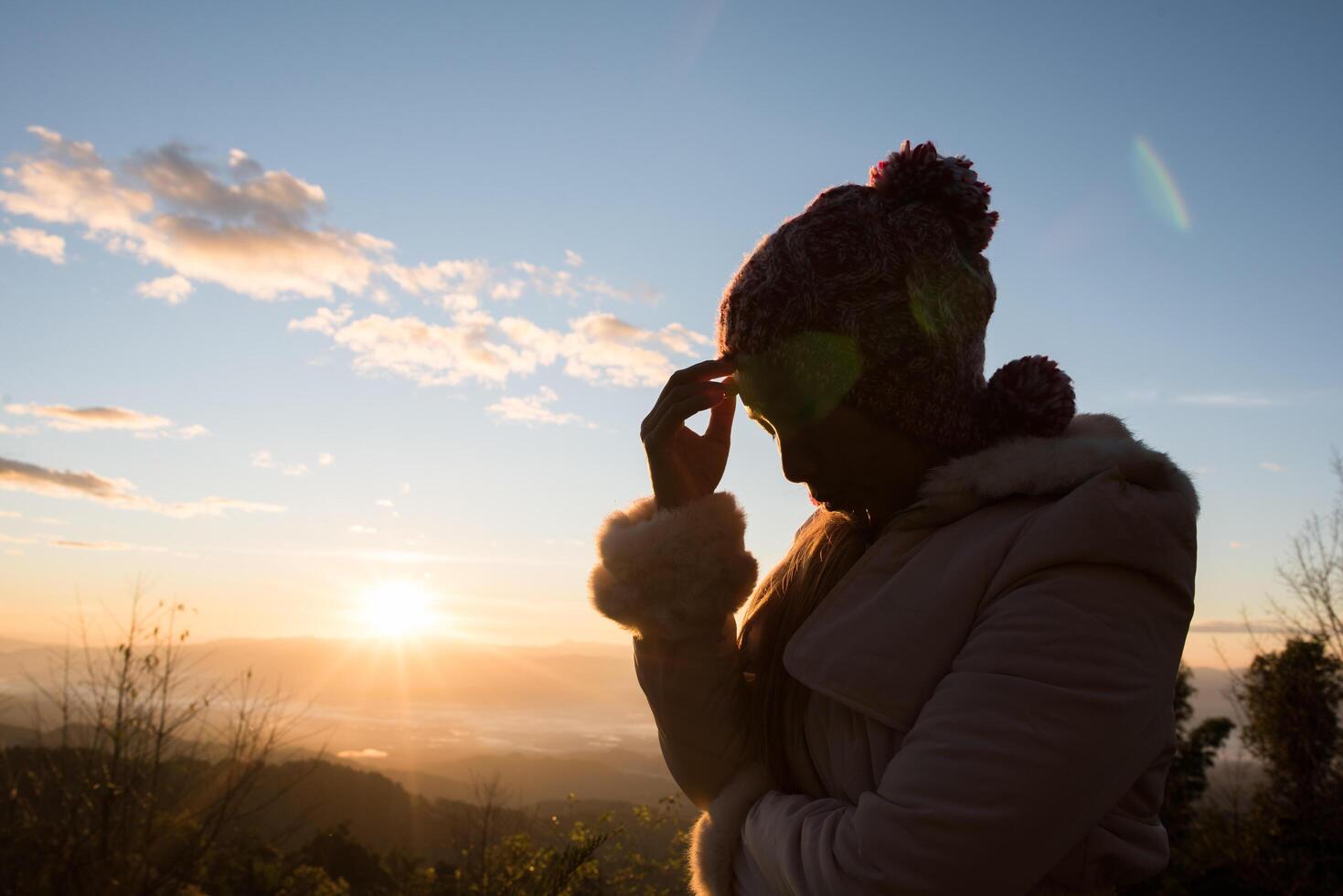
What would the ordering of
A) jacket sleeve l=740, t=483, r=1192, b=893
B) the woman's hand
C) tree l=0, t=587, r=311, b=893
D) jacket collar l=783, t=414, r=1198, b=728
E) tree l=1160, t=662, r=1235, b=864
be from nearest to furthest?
jacket sleeve l=740, t=483, r=1192, b=893, jacket collar l=783, t=414, r=1198, b=728, the woman's hand, tree l=0, t=587, r=311, b=893, tree l=1160, t=662, r=1235, b=864

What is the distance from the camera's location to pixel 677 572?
61.1 inches

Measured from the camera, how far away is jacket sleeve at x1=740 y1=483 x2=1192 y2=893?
1046 millimetres

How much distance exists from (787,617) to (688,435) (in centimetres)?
41

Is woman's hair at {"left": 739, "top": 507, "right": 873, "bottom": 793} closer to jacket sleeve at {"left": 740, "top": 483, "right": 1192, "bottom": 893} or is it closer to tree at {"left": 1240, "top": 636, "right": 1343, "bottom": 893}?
jacket sleeve at {"left": 740, "top": 483, "right": 1192, "bottom": 893}

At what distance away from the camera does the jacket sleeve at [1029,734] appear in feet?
3.43

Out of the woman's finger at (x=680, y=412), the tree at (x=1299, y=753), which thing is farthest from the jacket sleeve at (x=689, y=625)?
the tree at (x=1299, y=753)

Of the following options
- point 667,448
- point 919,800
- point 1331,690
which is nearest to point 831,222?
point 667,448

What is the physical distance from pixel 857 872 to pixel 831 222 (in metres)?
1.02

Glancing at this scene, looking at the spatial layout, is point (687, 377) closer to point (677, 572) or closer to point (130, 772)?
point (677, 572)

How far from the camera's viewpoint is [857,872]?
43.4 inches

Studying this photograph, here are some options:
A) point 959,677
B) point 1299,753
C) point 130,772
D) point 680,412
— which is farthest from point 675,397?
point 1299,753

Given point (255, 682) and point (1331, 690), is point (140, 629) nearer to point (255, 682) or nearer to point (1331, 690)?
point (255, 682)

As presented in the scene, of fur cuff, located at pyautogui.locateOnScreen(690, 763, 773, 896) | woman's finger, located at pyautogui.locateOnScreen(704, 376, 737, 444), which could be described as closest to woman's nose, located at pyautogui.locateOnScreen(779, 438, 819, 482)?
woman's finger, located at pyautogui.locateOnScreen(704, 376, 737, 444)

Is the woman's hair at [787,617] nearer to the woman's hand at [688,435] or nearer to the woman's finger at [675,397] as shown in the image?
the woman's hand at [688,435]
